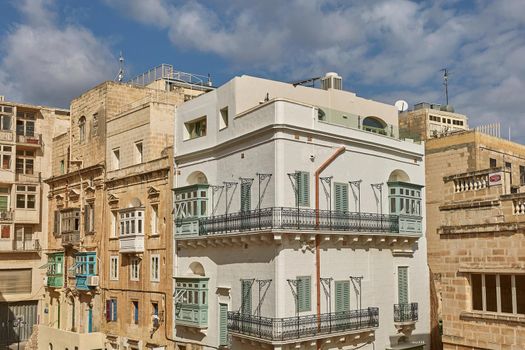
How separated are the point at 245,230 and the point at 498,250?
34.3ft

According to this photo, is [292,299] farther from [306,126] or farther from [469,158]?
[469,158]

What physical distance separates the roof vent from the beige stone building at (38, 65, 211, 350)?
26.7ft

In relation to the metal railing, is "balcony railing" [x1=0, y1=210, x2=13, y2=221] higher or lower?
higher

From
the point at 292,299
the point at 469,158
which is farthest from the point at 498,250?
the point at 469,158

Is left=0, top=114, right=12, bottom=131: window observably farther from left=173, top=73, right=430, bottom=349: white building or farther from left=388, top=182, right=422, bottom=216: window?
left=388, top=182, right=422, bottom=216: window

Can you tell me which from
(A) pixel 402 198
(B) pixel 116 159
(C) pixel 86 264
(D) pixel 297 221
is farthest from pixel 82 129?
(A) pixel 402 198

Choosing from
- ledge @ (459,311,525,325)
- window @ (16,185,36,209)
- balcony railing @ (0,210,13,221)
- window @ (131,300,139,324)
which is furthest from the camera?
window @ (16,185,36,209)

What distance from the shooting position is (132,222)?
30672 mm

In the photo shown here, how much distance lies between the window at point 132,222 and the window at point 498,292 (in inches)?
728

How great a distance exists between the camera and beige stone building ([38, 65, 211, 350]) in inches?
1165

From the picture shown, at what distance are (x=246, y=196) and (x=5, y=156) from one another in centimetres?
2400

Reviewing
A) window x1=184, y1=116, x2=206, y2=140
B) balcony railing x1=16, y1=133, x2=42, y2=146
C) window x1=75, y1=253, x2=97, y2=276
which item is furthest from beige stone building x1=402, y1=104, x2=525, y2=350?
balcony railing x1=16, y1=133, x2=42, y2=146

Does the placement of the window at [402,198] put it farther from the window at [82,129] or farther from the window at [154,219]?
the window at [82,129]

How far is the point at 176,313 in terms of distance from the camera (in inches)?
1074
